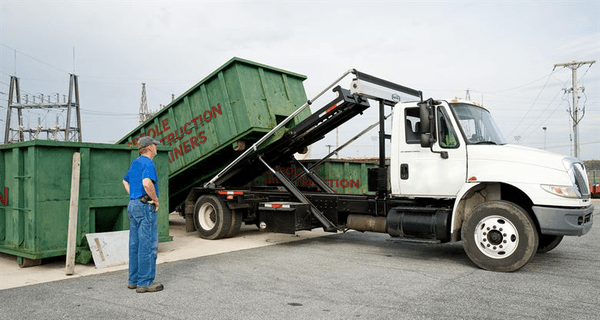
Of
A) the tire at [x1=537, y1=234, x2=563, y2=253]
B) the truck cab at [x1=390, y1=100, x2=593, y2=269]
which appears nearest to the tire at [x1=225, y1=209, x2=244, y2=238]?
the truck cab at [x1=390, y1=100, x2=593, y2=269]

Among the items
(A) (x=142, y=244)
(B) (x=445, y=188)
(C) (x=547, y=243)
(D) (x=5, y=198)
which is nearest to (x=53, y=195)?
(D) (x=5, y=198)

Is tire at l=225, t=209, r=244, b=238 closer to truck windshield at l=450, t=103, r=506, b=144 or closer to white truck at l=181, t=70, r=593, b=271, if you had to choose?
white truck at l=181, t=70, r=593, b=271

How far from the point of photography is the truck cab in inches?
247

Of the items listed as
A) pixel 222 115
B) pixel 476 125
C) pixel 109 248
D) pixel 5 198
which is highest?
pixel 222 115

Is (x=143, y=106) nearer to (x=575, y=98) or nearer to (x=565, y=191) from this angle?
(x=575, y=98)

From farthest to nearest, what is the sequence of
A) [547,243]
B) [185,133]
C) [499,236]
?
[185,133], [547,243], [499,236]

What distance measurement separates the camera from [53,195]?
6.77 metres

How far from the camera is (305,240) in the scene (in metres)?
9.70

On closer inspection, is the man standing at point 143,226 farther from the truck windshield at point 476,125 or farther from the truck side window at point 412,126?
the truck windshield at point 476,125

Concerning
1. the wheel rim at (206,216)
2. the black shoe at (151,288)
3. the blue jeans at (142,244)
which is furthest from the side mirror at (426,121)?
the wheel rim at (206,216)

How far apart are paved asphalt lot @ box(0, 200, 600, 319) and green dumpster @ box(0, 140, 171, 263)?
0.98m

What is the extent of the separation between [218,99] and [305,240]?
332 cm

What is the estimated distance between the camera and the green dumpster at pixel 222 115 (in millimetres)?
9227

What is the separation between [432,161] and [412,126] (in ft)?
2.14
